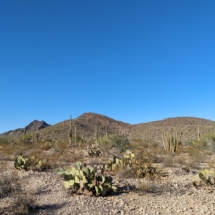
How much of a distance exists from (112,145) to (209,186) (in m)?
11.4

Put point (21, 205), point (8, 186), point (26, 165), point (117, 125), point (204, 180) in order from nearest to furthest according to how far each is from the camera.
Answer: point (21, 205) → point (8, 186) → point (204, 180) → point (26, 165) → point (117, 125)

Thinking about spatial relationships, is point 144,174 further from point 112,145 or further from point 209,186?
point 112,145

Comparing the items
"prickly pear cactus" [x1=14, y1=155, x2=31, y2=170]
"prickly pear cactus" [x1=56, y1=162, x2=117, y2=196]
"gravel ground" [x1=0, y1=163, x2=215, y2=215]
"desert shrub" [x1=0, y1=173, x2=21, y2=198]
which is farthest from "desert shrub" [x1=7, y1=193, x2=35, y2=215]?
"prickly pear cactus" [x1=14, y1=155, x2=31, y2=170]

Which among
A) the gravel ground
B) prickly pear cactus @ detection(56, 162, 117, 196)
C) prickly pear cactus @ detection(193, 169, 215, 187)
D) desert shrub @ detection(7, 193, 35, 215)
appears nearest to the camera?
desert shrub @ detection(7, 193, 35, 215)

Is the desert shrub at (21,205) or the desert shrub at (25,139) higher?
the desert shrub at (25,139)

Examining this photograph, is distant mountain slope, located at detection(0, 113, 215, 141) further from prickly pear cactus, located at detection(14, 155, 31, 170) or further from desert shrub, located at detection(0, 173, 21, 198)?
desert shrub, located at detection(0, 173, 21, 198)

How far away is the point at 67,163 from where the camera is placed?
1098 centimetres

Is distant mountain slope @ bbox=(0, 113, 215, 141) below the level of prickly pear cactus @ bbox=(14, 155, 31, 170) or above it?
above

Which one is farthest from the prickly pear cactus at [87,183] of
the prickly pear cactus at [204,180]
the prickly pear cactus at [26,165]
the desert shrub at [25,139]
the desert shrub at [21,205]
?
the desert shrub at [25,139]

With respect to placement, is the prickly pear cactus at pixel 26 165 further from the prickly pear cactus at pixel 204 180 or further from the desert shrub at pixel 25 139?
the desert shrub at pixel 25 139

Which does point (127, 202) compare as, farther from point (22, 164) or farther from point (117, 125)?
point (117, 125)

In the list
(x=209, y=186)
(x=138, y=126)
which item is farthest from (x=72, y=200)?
(x=138, y=126)

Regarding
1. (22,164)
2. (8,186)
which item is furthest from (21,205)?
(22,164)

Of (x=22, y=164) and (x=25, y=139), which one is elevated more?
(x=25, y=139)
